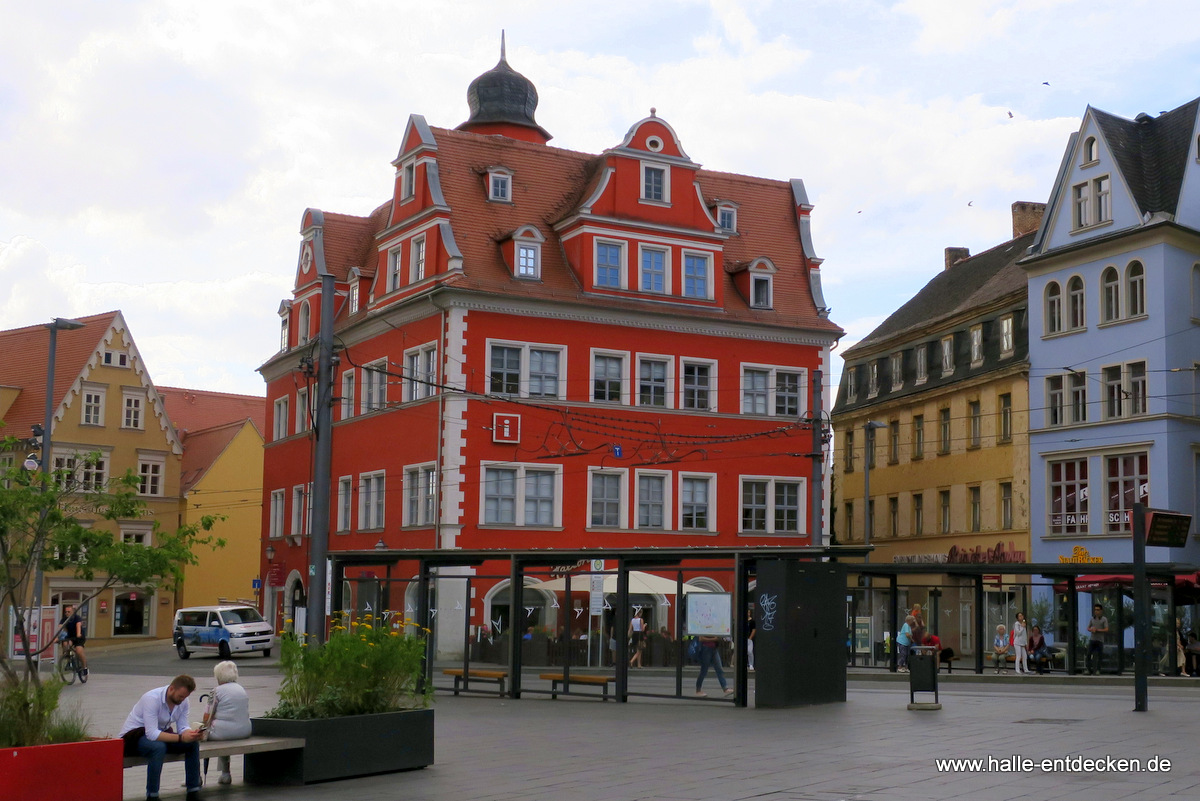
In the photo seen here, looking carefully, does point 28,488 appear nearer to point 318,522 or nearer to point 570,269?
point 318,522

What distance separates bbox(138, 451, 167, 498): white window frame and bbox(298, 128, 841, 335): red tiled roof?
2168 centimetres

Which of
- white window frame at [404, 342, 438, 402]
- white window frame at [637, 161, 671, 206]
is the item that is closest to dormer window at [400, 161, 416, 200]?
white window frame at [404, 342, 438, 402]

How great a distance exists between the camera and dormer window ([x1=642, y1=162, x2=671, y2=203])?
51.7 m

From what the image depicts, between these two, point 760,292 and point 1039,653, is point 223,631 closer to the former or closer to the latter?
point 760,292

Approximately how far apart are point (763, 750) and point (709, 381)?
3551 cm

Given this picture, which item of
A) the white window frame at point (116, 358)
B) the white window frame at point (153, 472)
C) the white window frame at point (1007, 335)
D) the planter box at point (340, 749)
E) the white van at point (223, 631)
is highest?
the white window frame at point (116, 358)

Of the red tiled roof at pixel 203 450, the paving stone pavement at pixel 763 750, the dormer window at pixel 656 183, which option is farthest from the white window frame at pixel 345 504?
the paving stone pavement at pixel 763 750

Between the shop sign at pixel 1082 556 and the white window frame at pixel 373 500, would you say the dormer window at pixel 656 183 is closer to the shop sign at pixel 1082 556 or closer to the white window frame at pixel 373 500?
the white window frame at pixel 373 500

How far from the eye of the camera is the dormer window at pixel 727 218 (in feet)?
184

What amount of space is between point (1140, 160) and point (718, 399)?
56.4 feet

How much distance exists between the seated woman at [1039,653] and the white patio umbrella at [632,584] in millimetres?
14177

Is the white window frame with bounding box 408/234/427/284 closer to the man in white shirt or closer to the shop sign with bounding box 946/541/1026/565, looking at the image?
the shop sign with bounding box 946/541/1026/565

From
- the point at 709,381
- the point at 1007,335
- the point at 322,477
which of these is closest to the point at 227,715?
the point at 322,477

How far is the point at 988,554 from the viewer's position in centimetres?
5700
